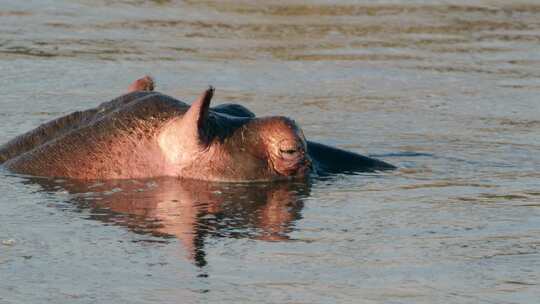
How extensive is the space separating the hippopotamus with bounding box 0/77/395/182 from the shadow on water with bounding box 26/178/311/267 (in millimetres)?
81

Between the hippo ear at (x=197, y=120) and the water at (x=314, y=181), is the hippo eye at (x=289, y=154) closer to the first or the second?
the water at (x=314, y=181)

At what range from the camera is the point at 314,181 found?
7.42m

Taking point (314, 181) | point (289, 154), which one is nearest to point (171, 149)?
point (289, 154)

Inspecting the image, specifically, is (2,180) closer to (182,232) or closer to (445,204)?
(182,232)

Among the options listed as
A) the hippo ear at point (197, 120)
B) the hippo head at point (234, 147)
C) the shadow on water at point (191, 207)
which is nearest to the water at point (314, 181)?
the shadow on water at point (191, 207)

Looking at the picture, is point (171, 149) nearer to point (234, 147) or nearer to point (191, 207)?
point (234, 147)

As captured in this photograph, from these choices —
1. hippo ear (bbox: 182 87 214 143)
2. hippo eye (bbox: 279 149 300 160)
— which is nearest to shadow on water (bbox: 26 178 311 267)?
hippo eye (bbox: 279 149 300 160)

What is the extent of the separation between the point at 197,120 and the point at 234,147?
0.82 feet

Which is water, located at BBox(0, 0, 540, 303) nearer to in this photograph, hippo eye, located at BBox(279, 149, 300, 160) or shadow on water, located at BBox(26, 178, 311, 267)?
shadow on water, located at BBox(26, 178, 311, 267)

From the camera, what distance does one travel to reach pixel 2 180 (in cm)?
730

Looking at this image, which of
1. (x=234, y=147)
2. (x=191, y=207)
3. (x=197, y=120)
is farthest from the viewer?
(x=234, y=147)

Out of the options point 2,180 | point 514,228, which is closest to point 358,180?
point 514,228

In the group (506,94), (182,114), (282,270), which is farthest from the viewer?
(506,94)

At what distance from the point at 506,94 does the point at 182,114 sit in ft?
12.4
